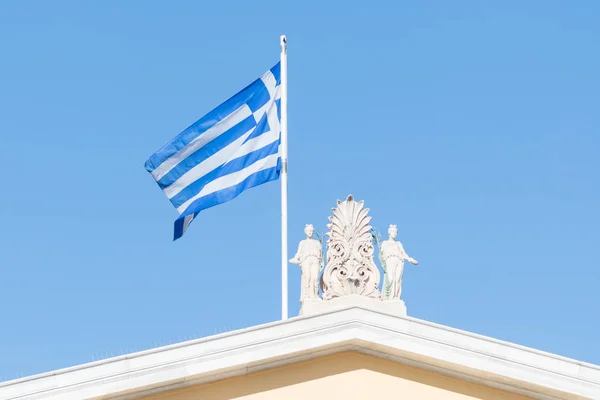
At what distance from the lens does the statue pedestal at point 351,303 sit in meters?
22.9

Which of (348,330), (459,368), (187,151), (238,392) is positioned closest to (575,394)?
(459,368)

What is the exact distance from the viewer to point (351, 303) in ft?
74.8

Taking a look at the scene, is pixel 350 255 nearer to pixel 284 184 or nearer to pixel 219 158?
pixel 284 184

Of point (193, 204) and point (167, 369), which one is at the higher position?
point (193, 204)

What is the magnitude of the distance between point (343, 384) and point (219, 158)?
5662 mm

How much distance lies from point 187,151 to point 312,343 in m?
5.45

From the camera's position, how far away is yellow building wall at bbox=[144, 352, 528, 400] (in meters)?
22.0

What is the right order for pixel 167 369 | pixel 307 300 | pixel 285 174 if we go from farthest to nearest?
1. pixel 285 174
2. pixel 307 300
3. pixel 167 369

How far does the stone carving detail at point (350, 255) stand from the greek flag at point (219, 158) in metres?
2.77

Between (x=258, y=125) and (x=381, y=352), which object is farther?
(x=258, y=125)

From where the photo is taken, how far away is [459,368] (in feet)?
72.4

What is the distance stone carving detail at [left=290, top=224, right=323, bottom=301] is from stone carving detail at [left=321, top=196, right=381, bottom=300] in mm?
156

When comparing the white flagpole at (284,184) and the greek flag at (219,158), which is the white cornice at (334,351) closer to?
the white flagpole at (284,184)

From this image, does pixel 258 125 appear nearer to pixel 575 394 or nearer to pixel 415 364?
pixel 415 364
